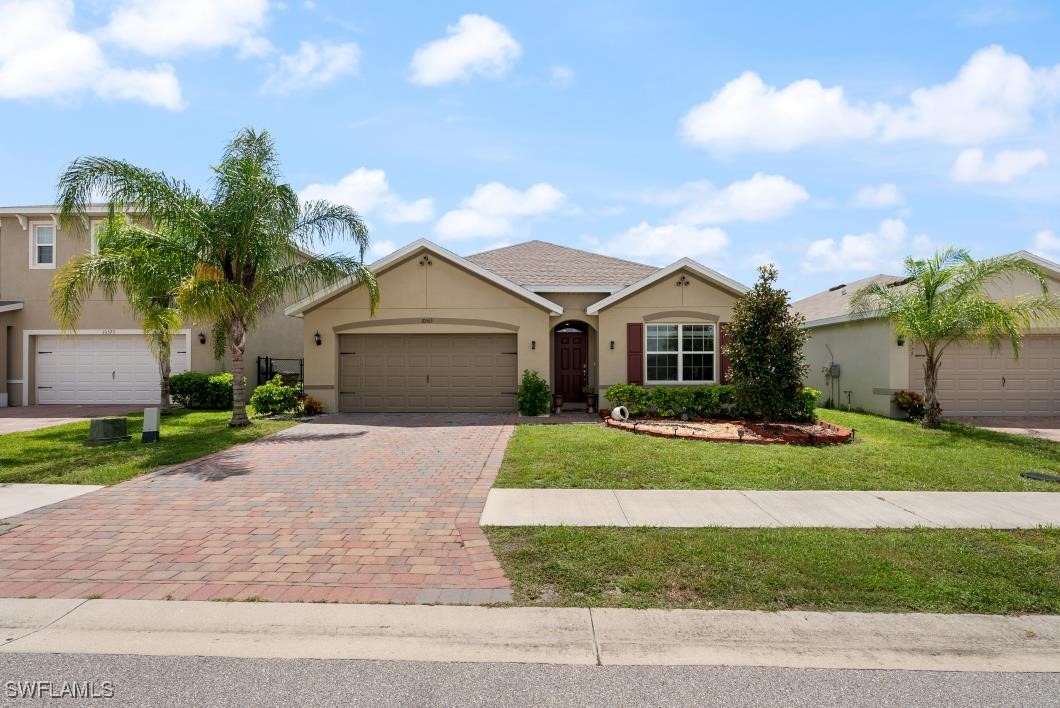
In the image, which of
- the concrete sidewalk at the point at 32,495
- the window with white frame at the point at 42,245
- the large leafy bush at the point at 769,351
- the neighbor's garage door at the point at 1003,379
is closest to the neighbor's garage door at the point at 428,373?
the large leafy bush at the point at 769,351

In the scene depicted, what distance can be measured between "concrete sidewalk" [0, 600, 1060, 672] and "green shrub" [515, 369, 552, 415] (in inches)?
437

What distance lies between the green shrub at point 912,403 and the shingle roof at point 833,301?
3.37 m

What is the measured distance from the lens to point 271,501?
726cm

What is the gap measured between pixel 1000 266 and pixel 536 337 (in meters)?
10.9

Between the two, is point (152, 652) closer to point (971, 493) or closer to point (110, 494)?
point (110, 494)

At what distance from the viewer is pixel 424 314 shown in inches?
643

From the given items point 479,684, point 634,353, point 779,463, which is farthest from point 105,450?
point 634,353

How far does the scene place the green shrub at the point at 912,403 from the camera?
15250 millimetres

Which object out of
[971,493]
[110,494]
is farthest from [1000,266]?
[110,494]

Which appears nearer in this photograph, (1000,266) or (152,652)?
(152,652)

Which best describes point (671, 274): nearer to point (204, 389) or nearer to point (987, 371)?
point (987, 371)

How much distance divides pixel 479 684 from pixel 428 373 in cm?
1344

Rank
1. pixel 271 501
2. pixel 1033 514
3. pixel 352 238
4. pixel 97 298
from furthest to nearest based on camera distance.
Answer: pixel 97 298, pixel 352 238, pixel 271 501, pixel 1033 514

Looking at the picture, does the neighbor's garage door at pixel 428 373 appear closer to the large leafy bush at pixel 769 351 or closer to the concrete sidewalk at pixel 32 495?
the large leafy bush at pixel 769 351
